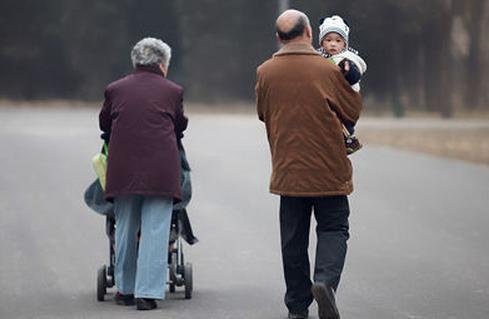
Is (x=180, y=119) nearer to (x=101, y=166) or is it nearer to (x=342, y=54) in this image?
(x=101, y=166)

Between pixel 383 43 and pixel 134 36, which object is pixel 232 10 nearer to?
pixel 134 36

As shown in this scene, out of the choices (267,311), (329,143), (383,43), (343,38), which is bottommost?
(267,311)

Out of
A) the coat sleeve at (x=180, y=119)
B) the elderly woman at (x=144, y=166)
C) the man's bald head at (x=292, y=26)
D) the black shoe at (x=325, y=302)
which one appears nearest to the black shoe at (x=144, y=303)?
the elderly woman at (x=144, y=166)

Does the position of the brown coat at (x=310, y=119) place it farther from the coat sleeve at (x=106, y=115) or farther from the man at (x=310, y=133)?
the coat sleeve at (x=106, y=115)

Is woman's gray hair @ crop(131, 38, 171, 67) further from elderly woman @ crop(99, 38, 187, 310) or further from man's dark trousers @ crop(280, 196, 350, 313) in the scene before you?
man's dark trousers @ crop(280, 196, 350, 313)

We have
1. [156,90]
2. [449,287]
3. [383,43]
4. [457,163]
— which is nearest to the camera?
[156,90]

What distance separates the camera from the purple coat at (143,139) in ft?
29.8

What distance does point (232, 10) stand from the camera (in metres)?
56.3

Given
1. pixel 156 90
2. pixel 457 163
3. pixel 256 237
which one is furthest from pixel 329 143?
pixel 457 163

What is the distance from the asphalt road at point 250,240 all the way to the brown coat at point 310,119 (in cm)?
101

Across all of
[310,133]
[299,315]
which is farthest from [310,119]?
[299,315]

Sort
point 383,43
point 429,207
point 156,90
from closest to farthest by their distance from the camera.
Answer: point 156,90 < point 429,207 < point 383,43

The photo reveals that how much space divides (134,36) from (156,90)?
46527 mm

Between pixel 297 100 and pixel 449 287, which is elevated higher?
pixel 297 100
